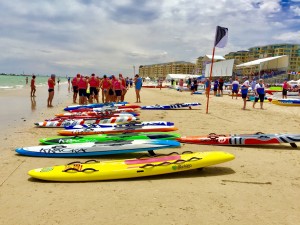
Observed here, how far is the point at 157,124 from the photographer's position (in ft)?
25.8

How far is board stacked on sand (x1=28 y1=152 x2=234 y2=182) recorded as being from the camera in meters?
4.04

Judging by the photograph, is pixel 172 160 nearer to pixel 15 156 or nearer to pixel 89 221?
pixel 89 221

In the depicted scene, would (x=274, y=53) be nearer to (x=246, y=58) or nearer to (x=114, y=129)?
(x=246, y=58)

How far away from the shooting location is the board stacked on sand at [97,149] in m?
5.14

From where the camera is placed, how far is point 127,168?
420 cm

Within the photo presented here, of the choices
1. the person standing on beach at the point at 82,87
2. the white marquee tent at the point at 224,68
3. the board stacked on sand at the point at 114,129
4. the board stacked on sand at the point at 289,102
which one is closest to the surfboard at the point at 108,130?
the board stacked on sand at the point at 114,129

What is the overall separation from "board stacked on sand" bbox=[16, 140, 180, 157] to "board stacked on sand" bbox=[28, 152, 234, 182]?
610 millimetres

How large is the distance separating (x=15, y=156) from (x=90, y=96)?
10261mm

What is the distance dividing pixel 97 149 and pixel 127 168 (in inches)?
48.2

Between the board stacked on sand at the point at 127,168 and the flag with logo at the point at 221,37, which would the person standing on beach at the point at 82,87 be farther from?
the board stacked on sand at the point at 127,168

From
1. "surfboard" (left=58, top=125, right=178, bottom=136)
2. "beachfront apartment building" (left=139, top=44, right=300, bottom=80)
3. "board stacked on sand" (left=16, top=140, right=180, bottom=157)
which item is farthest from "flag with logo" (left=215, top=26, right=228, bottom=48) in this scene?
"beachfront apartment building" (left=139, top=44, right=300, bottom=80)

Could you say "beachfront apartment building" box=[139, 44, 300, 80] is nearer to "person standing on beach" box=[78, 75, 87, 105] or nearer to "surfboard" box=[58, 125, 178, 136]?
"person standing on beach" box=[78, 75, 87, 105]

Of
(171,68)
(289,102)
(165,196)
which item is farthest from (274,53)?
(165,196)

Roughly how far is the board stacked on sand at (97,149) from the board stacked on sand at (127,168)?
61 centimetres
